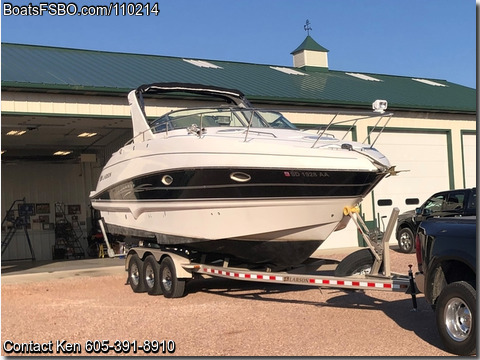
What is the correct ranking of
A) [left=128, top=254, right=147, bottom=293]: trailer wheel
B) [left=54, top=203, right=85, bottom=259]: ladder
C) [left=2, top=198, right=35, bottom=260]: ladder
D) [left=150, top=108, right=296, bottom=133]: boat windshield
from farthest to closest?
[left=54, top=203, right=85, bottom=259]: ladder → [left=2, top=198, right=35, bottom=260]: ladder → [left=128, top=254, right=147, bottom=293]: trailer wheel → [left=150, top=108, right=296, bottom=133]: boat windshield

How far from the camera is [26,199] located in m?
23.9

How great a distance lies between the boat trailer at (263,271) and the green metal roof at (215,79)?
18.6ft

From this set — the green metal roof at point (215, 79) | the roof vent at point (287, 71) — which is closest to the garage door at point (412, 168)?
the green metal roof at point (215, 79)

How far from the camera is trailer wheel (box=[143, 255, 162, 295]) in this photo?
11.6 meters

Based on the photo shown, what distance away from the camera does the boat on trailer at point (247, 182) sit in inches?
362

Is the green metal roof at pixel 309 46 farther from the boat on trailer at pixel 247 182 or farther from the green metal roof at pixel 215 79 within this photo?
the boat on trailer at pixel 247 182

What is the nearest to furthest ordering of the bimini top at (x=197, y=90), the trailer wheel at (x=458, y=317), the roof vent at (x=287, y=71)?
the trailer wheel at (x=458, y=317) < the bimini top at (x=197, y=90) < the roof vent at (x=287, y=71)

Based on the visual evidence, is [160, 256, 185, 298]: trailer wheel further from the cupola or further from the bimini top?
the cupola

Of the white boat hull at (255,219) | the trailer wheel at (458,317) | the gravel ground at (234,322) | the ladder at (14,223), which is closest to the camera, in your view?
the trailer wheel at (458,317)

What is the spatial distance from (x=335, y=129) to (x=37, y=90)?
8717mm

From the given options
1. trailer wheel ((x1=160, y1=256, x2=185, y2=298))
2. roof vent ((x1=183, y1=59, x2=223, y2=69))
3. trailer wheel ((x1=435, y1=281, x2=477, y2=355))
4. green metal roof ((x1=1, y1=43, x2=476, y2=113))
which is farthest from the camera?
roof vent ((x1=183, y1=59, x2=223, y2=69))

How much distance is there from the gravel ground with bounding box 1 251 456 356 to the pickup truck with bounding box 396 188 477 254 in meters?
6.21

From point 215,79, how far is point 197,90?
778 centimetres

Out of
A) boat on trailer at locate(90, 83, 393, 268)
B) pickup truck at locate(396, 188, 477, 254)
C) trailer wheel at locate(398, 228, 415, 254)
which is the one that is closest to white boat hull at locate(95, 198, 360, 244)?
boat on trailer at locate(90, 83, 393, 268)
